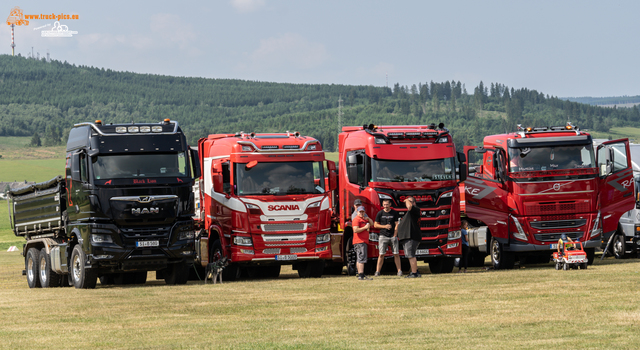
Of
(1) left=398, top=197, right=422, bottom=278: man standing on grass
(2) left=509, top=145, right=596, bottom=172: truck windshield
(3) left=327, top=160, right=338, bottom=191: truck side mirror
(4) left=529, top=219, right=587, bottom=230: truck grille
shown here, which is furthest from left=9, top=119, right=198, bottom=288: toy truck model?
(4) left=529, top=219, right=587, bottom=230: truck grille

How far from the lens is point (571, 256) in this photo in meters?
21.1

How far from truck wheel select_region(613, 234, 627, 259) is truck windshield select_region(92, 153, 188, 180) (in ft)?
49.0

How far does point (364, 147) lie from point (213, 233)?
4509mm

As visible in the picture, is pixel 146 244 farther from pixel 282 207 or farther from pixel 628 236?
pixel 628 236

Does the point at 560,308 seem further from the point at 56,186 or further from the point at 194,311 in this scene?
the point at 56,186

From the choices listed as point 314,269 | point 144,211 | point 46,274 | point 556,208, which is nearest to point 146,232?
point 144,211

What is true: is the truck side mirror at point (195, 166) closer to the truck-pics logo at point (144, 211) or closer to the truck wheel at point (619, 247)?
the truck-pics logo at point (144, 211)

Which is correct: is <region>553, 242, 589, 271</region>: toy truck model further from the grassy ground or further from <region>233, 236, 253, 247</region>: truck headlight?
<region>233, 236, 253, 247</region>: truck headlight

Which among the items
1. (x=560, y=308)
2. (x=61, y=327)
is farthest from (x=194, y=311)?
(x=560, y=308)

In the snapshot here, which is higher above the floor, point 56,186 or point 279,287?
point 56,186

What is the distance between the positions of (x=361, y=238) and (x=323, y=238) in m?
1.36

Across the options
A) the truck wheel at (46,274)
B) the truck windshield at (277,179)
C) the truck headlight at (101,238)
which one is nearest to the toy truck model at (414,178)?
the truck windshield at (277,179)

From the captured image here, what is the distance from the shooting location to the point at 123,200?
61.8 feet

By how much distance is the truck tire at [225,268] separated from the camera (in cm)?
2166
